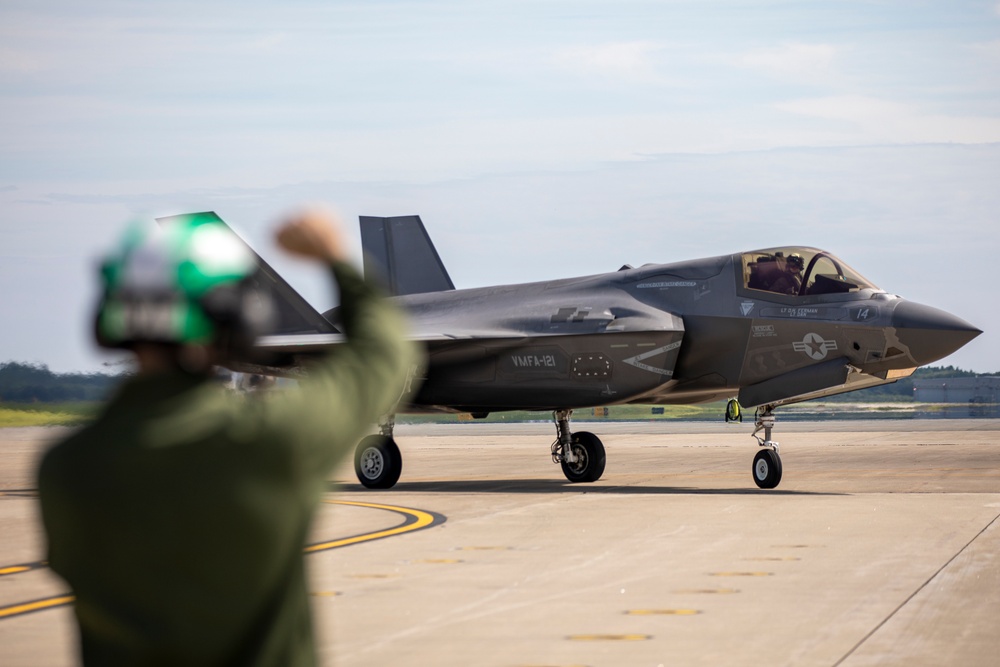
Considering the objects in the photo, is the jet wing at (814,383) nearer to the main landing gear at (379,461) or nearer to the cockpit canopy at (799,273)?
the cockpit canopy at (799,273)

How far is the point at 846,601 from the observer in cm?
875

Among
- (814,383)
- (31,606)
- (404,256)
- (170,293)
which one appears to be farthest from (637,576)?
(404,256)

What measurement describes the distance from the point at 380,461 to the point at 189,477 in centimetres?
1781

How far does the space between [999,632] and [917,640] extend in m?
0.63

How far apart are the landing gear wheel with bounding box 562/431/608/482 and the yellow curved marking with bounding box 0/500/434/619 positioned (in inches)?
171

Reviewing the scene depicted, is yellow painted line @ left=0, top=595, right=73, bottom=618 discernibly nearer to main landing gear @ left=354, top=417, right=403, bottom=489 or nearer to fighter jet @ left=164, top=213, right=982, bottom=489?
fighter jet @ left=164, top=213, right=982, bottom=489

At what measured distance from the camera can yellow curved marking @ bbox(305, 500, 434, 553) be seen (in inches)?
477

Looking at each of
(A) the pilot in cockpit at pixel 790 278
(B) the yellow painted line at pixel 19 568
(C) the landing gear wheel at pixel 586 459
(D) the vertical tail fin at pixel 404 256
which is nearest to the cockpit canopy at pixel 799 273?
(A) the pilot in cockpit at pixel 790 278

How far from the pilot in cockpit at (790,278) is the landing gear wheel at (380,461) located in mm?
6066

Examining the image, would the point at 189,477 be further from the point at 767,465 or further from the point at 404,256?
the point at 404,256

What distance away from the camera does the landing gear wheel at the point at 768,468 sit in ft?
59.4

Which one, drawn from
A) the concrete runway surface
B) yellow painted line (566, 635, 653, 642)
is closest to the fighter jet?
the concrete runway surface

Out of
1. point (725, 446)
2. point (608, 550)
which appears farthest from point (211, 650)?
point (725, 446)

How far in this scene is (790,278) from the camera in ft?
59.9
